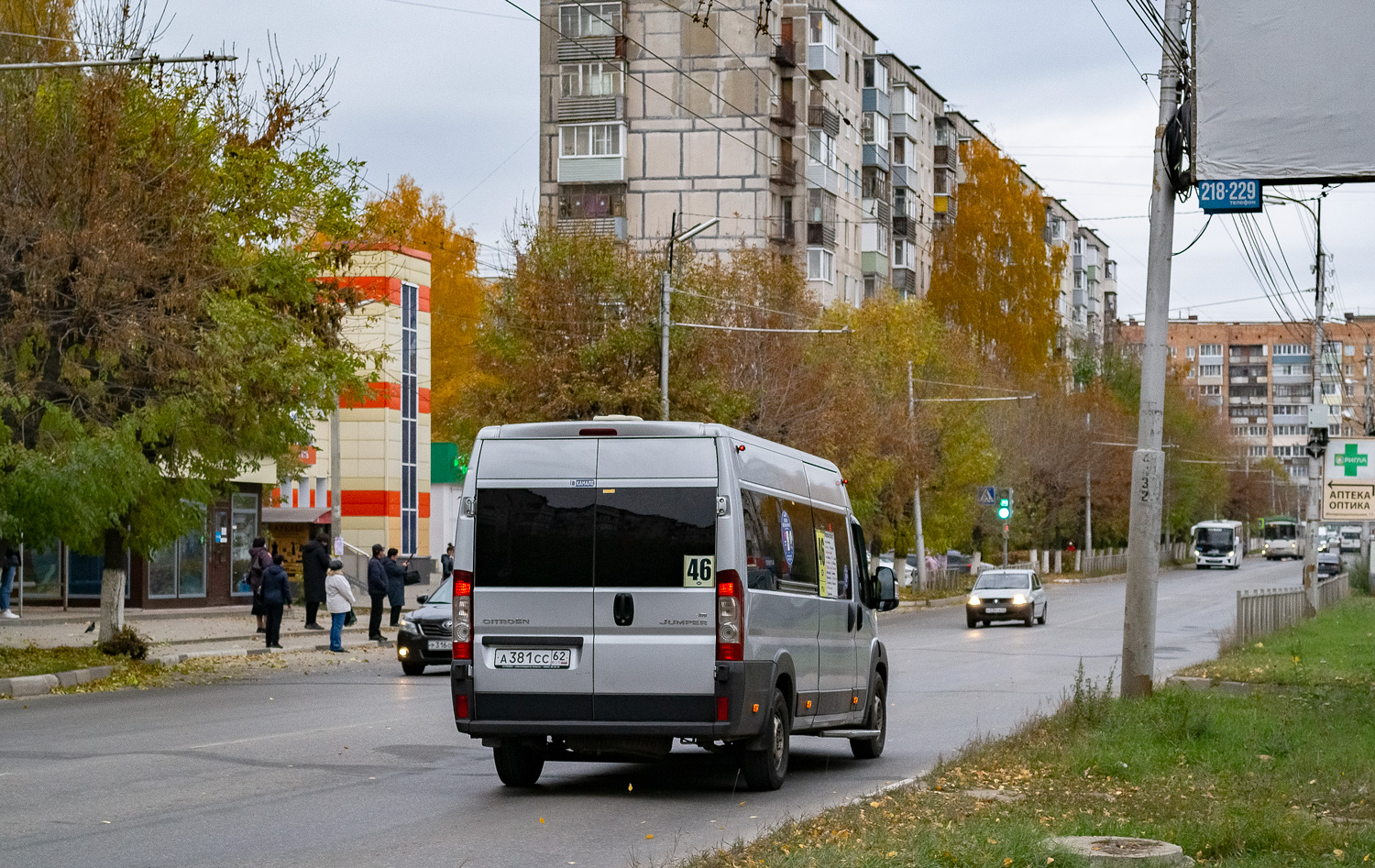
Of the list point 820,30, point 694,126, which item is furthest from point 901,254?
point 694,126

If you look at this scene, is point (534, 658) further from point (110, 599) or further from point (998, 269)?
point (998, 269)

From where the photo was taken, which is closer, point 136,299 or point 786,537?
point 786,537

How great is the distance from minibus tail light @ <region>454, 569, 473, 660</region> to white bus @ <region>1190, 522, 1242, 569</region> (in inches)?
3977

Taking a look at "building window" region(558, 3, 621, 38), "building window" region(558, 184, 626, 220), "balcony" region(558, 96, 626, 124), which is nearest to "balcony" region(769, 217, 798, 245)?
"building window" region(558, 184, 626, 220)

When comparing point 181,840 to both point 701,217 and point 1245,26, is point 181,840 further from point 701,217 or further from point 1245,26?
point 701,217

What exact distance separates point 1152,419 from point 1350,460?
15.6 meters

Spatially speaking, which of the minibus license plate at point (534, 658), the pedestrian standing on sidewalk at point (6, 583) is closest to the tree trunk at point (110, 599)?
the pedestrian standing on sidewalk at point (6, 583)

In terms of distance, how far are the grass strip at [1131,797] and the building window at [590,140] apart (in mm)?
57522

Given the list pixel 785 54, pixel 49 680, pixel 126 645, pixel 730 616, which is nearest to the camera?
pixel 730 616

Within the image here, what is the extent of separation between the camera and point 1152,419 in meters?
16.8

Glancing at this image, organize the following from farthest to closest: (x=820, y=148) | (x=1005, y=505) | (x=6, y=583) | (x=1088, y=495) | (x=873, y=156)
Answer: (x=1088, y=495), (x=873, y=156), (x=820, y=148), (x=1005, y=505), (x=6, y=583)

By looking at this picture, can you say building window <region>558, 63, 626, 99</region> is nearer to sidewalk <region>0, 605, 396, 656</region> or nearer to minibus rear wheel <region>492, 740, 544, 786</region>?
sidewalk <region>0, 605, 396, 656</region>

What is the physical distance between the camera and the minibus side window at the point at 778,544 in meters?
12.2

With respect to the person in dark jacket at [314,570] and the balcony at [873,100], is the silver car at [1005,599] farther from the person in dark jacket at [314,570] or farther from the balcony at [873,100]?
the balcony at [873,100]
